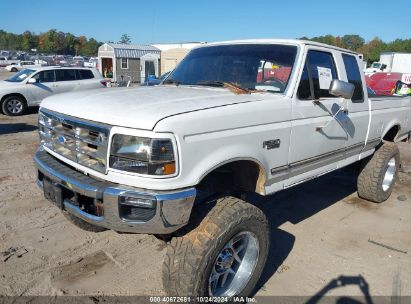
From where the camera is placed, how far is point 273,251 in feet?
13.3

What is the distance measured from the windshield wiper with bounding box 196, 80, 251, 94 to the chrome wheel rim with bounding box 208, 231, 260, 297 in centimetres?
124

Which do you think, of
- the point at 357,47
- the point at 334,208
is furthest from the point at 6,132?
the point at 357,47

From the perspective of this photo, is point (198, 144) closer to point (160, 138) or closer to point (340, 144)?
point (160, 138)

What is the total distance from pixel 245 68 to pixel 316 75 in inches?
28.1

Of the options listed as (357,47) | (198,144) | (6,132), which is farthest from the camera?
(357,47)

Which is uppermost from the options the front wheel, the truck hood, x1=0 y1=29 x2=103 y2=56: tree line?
x1=0 y1=29 x2=103 y2=56: tree line

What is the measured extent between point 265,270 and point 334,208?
2165 millimetres

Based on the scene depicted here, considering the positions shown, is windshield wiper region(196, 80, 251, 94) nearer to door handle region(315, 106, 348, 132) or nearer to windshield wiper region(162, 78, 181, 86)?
windshield wiper region(162, 78, 181, 86)

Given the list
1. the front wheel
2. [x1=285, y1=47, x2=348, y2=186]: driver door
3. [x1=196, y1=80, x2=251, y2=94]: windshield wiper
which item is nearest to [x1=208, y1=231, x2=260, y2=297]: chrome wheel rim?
the front wheel

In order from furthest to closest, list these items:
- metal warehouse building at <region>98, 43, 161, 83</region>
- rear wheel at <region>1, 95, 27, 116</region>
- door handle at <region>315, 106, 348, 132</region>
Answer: metal warehouse building at <region>98, 43, 161, 83</region> → rear wheel at <region>1, 95, 27, 116</region> → door handle at <region>315, 106, 348, 132</region>

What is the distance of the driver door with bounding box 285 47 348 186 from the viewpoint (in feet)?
11.4

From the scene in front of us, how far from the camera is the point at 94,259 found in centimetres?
370

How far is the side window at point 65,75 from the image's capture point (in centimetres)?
1357

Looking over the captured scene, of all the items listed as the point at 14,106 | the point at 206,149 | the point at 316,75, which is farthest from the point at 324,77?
the point at 14,106
